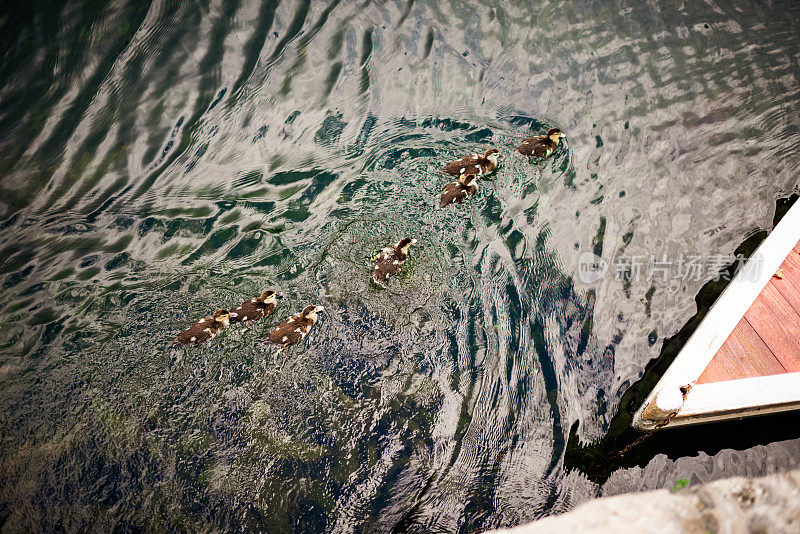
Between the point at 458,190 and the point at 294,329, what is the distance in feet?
6.77

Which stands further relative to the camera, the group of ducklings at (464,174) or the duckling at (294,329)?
the group of ducklings at (464,174)

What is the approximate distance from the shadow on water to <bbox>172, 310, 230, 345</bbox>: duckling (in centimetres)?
308

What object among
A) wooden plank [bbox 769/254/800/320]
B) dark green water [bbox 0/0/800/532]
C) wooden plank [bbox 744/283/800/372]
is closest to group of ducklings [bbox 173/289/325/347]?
dark green water [bbox 0/0/800/532]

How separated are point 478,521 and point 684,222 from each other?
362cm

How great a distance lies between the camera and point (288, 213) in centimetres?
477

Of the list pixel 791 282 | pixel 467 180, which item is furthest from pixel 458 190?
pixel 791 282

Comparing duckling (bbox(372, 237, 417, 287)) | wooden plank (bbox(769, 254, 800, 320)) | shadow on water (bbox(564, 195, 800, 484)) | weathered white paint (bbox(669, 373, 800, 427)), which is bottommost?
shadow on water (bbox(564, 195, 800, 484))

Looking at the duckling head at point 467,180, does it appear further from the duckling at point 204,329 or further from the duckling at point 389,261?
the duckling at point 204,329

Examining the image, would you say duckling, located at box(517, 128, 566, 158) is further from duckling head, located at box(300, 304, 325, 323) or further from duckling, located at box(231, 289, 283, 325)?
duckling, located at box(231, 289, 283, 325)

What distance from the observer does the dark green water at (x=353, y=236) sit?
3.58 metres

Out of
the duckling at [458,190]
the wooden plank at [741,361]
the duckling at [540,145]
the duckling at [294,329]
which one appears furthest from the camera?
the duckling at [540,145]

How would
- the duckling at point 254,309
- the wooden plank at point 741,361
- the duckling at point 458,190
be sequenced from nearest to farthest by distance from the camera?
the wooden plank at point 741,361 < the duckling at point 254,309 < the duckling at point 458,190

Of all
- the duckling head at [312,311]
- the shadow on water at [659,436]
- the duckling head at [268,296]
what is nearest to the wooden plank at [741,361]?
the shadow on water at [659,436]

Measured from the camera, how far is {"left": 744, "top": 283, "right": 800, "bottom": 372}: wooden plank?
12.2 ft
